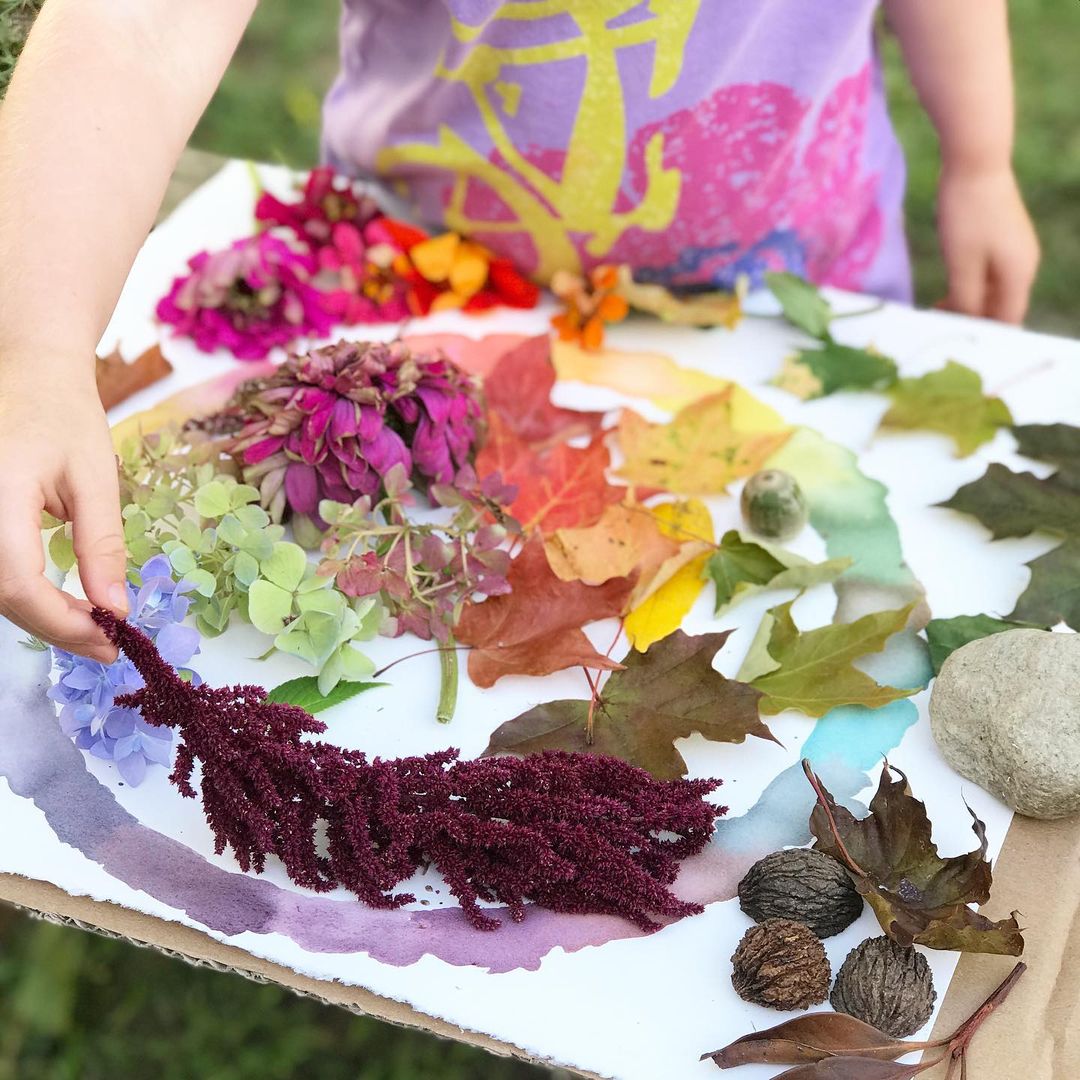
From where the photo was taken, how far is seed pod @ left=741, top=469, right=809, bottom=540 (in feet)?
2.67

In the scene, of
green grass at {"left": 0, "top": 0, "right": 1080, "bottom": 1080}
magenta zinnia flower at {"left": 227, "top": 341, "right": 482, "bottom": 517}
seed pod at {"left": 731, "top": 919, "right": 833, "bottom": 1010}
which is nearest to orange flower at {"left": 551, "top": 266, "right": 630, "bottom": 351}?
magenta zinnia flower at {"left": 227, "top": 341, "right": 482, "bottom": 517}

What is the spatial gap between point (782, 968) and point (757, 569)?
Answer: 11.3 inches

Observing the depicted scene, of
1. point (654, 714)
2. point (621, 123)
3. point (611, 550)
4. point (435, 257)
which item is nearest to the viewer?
point (654, 714)

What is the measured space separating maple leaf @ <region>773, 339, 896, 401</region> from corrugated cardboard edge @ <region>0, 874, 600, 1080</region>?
0.56 m

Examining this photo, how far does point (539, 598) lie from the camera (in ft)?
2.49

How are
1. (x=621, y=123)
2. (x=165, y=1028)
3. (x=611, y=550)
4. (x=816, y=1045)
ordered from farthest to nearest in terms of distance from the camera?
(x=165, y=1028) < (x=621, y=123) < (x=611, y=550) < (x=816, y=1045)

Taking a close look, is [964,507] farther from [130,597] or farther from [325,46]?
[325,46]

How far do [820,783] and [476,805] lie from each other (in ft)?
0.61

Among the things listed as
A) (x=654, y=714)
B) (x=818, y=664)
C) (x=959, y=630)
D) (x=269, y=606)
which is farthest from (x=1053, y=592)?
(x=269, y=606)

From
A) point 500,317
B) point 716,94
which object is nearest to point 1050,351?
point 716,94

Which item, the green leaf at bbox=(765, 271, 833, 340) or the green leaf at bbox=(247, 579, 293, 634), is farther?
the green leaf at bbox=(765, 271, 833, 340)

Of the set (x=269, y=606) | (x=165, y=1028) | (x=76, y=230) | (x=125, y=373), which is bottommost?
(x=165, y=1028)

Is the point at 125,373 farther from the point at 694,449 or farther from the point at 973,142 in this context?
the point at 973,142

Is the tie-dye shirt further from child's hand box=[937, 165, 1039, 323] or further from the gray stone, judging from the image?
the gray stone
